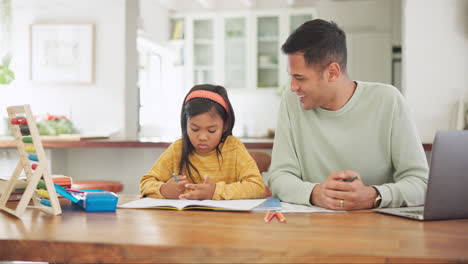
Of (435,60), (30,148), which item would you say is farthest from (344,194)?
(435,60)

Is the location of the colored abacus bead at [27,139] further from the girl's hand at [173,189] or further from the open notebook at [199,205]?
the girl's hand at [173,189]

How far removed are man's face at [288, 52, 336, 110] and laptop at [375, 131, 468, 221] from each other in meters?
0.57

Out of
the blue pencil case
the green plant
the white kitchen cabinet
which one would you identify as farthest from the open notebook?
the white kitchen cabinet

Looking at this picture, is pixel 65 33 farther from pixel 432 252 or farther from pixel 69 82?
pixel 432 252

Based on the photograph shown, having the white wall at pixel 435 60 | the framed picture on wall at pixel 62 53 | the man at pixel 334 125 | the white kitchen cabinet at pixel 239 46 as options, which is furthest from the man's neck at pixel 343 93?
the white kitchen cabinet at pixel 239 46

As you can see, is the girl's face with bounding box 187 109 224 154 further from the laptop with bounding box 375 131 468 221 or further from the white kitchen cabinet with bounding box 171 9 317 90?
the white kitchen cabinet with bounding box 171 9 317 90

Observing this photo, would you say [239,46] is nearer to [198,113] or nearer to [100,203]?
[198,113]

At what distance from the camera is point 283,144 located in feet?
5.45

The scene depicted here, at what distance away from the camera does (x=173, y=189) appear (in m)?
1.48

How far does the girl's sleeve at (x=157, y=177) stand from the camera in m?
1.55

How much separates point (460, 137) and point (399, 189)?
32 cm

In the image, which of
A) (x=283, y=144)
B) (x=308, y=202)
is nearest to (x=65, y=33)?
(x=283, y=144)

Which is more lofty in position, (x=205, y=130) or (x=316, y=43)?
(x=316, y=43)

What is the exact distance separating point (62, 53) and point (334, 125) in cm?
291
